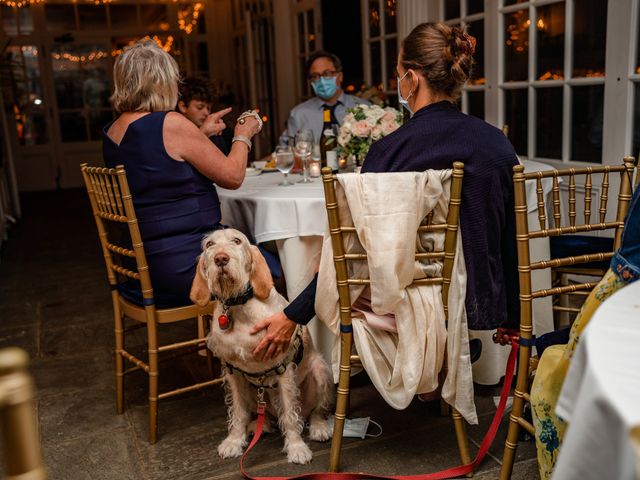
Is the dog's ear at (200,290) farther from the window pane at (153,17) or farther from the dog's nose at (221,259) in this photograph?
the window pane at (153,17)

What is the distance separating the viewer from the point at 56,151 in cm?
955

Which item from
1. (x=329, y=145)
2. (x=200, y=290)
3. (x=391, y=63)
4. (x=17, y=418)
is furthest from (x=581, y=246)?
(x=391, y=63)

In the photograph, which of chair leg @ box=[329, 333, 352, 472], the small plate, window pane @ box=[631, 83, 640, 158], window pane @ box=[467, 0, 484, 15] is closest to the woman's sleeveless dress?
chair leg @ box=[329, 333, 352, 472]

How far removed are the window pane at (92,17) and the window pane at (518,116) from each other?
7.34 meters

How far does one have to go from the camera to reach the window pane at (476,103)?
163 inches

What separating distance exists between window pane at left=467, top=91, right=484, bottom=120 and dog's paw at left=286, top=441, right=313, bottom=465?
2725 millimetres

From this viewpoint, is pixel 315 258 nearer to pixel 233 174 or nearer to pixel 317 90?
pixel 233 174

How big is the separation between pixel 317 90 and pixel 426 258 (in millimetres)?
2507

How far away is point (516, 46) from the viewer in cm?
377

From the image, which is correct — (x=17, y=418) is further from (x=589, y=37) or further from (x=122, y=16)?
(x=122, y=16)

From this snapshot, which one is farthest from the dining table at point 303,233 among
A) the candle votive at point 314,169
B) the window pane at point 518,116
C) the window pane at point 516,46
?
the window pane at point 516,46

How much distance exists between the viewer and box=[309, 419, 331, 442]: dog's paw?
7.29 ft

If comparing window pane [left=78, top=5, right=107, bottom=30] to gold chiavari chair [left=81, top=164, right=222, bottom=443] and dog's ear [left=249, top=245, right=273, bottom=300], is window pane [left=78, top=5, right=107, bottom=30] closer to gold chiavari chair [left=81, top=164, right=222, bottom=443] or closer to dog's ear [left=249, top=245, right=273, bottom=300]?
gold chiavari chair [left=81, top=164, right=222, bottom=443]

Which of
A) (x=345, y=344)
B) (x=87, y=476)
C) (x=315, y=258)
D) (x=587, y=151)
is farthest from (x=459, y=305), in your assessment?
(x=587, y=151)
